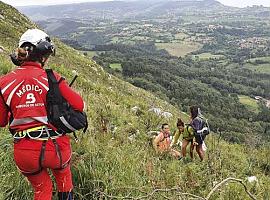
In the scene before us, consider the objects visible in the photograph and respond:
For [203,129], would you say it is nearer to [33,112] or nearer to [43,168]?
[43,168]

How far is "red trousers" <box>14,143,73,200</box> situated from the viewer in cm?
326

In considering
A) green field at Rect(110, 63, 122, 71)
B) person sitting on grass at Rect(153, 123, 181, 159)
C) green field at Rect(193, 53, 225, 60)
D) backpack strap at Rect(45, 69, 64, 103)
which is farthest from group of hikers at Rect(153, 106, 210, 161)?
green field at Rect(193, 53, 225, 60)

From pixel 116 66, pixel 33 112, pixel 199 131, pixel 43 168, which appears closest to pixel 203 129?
pixel 199 131

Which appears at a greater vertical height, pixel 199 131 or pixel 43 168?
pixel 43 168

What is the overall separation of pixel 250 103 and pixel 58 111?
10349cm

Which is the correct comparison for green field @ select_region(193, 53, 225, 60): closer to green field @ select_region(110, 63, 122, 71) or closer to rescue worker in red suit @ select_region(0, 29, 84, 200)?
green field @ select_region(110, 63, 122, 71)

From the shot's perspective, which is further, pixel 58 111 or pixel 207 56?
pixel 207 56

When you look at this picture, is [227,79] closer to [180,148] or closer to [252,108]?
[252,108]

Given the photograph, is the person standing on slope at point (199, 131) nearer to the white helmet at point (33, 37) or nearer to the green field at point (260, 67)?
the white helmet at point (33, 37)

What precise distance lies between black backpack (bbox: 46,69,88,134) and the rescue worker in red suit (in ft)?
0.13

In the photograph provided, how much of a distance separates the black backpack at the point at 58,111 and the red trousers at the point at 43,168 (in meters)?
0.23

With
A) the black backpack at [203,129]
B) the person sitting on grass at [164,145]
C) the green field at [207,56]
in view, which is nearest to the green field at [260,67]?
the green field at [207,56]

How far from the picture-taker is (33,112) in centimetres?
329

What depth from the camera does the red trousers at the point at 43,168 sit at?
3256 millimetres
